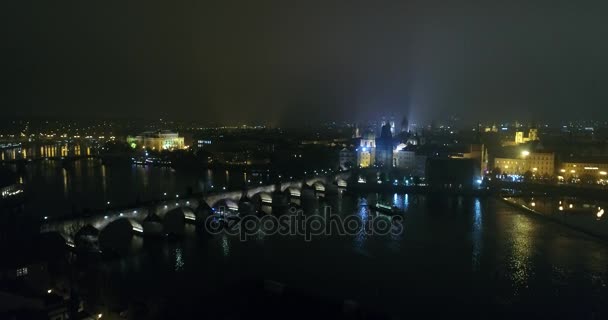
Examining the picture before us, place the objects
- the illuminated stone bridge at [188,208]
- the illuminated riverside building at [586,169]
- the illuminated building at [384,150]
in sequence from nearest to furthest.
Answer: the illuminated stone bridge at [188,208] → the illuminated riverside building at [586,169] → the illuminated building at [384,150]

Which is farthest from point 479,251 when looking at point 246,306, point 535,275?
point 246,306

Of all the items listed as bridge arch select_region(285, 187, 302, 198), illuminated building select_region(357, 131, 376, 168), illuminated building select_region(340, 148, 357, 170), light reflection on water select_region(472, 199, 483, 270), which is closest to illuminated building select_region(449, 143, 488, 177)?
illuminated building select_region(357, 131, 376, 168)

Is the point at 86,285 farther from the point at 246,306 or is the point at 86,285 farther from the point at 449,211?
the point at 449,211

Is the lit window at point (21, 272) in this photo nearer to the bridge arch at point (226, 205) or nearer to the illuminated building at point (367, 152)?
the bridge arch at point (226, 205)

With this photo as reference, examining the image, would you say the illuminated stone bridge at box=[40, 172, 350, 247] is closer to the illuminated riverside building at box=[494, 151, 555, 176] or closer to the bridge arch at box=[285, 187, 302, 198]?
the bridge arch at box=[285, 187, 302, 198]

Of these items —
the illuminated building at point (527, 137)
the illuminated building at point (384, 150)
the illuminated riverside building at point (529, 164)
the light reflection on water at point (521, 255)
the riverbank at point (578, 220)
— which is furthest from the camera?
the illuminated building at point (527, 137)

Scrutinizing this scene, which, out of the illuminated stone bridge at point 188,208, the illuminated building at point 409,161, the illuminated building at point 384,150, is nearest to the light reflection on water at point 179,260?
the illuminated stone bridge at point 188,208

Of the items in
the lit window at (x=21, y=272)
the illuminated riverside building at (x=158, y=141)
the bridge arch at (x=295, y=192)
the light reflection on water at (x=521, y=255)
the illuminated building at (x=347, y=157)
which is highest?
the illuminated riverside building at (x=158, y=141)
